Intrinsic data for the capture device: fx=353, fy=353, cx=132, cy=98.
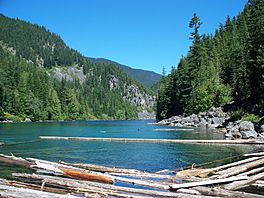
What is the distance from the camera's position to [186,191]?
19.1 metres

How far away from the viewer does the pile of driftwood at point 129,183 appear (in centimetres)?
1897

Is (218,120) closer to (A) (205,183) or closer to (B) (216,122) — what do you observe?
(B) (216,122)

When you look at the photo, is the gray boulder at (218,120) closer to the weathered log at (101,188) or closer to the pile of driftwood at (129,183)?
the pile of driftwood at (129,183)

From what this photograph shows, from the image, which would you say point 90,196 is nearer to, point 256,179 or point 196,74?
point 256,179

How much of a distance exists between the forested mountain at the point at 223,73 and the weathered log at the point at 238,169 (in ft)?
139

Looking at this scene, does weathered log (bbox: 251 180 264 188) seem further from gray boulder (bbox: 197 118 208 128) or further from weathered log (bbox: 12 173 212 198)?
gray boulder (bbox: 197 118 208 128)

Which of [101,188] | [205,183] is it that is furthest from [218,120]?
[101,188]

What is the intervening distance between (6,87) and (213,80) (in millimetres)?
91756

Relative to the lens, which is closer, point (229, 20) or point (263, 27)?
point (263, 27)

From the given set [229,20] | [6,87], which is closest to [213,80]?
[229,20]

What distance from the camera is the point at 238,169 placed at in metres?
24.9

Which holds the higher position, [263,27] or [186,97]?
[263,27]

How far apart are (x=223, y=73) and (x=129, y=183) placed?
338 feet

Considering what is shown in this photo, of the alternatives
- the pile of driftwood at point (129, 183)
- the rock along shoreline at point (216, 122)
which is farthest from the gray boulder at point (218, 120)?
the pile of driftwood at point (129, 183)
